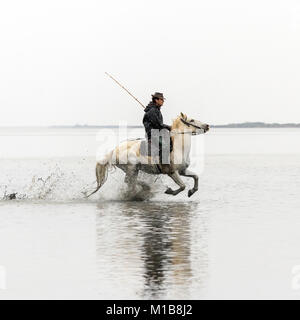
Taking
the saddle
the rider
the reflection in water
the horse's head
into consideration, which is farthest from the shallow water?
the horse's head

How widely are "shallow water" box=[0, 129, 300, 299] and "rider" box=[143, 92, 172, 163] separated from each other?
129 cm

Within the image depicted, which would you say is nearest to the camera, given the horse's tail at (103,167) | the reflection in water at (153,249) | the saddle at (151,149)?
the reflection in water at (153,249)

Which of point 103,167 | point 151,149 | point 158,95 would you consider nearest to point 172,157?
point 151,149

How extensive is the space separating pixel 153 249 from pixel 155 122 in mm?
6686

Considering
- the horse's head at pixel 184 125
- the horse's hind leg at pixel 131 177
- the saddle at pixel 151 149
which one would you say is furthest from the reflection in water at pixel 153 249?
the horse's head at pixel 184 125

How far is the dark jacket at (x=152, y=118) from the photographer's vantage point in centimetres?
1841

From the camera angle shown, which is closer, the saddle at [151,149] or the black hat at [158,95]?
the black hat at [158,95]

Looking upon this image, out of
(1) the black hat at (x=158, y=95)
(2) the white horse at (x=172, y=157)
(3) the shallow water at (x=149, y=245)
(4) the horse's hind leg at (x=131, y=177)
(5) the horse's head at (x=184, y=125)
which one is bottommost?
(3) the shallow water at (x=149, y=245)

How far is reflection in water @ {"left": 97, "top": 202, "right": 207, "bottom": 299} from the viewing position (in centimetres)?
975

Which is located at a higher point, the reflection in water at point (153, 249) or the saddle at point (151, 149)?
the saddle at point (151, 149)

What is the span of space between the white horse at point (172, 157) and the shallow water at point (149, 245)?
64cm

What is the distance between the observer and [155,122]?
18.4 m

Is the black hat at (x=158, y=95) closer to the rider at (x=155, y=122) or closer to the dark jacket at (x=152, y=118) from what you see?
the rider at (x=155, y=122)
